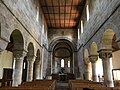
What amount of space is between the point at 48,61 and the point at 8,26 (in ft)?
52.6

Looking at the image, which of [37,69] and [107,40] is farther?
[37,69]

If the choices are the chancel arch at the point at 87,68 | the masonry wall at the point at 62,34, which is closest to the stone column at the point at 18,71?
the chancel arch at the point at 87,68

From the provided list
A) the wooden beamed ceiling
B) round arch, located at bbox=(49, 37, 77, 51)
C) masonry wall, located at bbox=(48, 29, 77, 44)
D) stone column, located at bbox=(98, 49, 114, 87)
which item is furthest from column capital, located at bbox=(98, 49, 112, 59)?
masonry wall, located at bbox=(48, 29, 77, 44)

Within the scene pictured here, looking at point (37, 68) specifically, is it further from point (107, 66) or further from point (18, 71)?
point (107, 66)

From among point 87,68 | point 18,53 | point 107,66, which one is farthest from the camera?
point 87,68

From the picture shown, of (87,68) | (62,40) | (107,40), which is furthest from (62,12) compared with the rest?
(107,40)

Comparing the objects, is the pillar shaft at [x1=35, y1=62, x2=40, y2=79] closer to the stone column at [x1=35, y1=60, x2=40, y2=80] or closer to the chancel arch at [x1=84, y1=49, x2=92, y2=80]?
the stone column at [x1=35, y1=60, x2=40, y2=80]

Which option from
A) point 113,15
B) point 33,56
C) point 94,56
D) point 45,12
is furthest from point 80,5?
point 113,15

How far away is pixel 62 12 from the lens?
61.4 feet

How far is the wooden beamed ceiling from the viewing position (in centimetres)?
1634

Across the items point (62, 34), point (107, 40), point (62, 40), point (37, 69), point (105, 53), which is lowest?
point (37, 69)

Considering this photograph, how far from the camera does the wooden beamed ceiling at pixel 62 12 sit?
643 inches

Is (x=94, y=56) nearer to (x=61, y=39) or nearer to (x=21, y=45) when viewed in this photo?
(x=21, y=45)

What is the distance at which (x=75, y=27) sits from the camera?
950 inches
